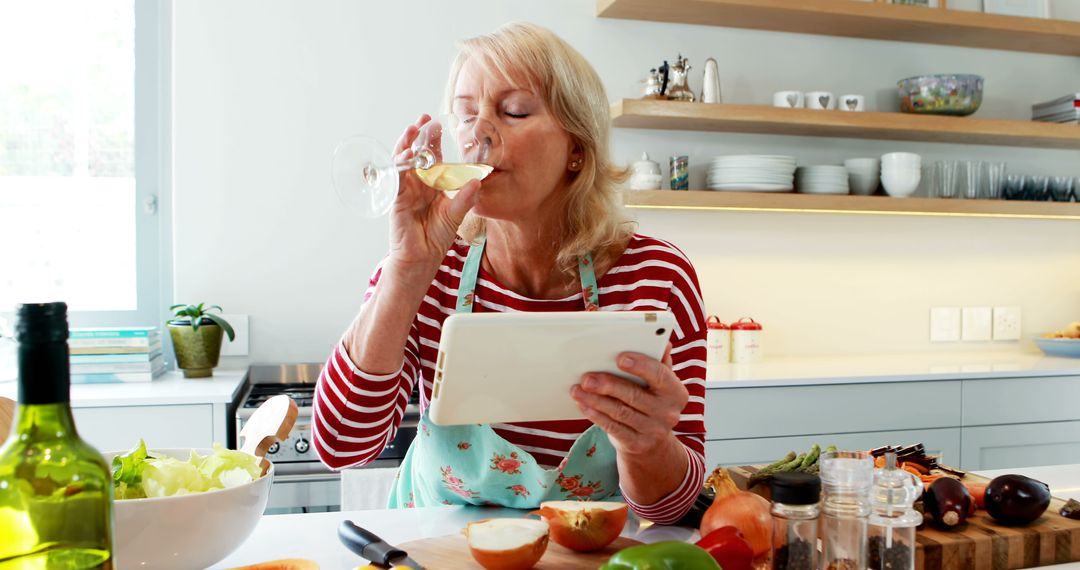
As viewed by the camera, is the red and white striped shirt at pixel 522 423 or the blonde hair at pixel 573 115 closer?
the red and white striped shirt at pixel 522 423

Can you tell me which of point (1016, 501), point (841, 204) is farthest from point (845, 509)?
point (841, 204)

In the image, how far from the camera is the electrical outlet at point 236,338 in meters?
2.74

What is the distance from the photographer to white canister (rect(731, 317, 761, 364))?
9.71 ft

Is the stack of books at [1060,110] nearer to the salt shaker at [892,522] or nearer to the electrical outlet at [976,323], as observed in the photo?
the electrical outlet at [976,323]

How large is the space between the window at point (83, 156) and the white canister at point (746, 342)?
1.98m

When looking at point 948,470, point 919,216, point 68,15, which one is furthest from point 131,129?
point 919,216

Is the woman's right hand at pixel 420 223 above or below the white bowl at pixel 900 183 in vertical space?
below

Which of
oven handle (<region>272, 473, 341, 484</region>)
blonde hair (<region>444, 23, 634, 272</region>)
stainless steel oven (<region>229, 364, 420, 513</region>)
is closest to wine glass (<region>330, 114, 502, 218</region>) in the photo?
blonde hair (<region>444, 23, 634, 272</region>)

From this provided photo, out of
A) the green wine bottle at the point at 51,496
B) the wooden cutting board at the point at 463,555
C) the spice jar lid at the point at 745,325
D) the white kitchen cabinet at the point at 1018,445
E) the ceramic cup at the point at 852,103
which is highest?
the ceramic cup at the point at 852,103

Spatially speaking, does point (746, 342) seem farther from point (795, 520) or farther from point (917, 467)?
point (795, 520)

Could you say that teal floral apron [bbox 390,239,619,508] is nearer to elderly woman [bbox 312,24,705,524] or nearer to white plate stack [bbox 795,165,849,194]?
elderly woman [bbox 312,24,705,524]

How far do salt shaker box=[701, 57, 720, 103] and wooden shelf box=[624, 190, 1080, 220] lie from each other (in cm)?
33

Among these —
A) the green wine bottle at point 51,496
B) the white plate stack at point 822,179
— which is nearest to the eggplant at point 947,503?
the green wine bottle at point 51,496

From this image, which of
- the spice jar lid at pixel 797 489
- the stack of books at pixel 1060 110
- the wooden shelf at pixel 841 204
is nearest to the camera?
the spice jar lid at pixel 797 489
